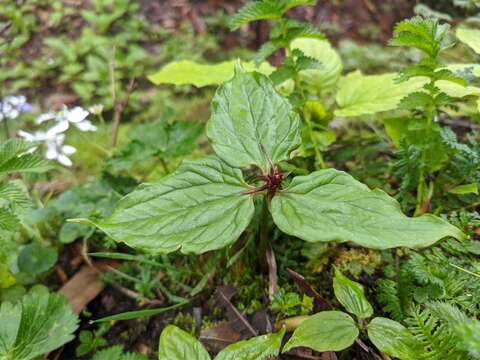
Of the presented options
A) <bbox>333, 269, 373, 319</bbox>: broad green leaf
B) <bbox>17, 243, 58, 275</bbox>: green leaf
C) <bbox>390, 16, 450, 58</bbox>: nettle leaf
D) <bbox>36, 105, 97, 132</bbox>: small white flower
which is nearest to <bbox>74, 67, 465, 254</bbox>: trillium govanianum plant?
<bbox>333, 269, 373, 319</bbox>: broad green leaf

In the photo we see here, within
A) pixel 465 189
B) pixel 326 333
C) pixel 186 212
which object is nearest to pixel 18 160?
pixel 186 212

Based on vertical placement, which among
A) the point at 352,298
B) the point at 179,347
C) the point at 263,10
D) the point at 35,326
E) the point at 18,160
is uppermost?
the point at 263,10

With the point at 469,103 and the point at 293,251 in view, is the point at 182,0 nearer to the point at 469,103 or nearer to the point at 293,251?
the point at 469,103

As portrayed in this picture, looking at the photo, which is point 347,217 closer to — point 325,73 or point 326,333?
point 326,333

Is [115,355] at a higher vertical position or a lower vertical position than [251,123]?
lower

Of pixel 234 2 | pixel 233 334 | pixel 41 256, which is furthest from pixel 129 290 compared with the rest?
pixel 234 2

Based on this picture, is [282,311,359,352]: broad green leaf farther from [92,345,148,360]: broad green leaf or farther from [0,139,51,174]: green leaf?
[0,139,51,174]: green leaf

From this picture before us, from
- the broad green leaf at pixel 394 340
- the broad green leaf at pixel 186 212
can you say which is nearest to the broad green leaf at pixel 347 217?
the broad green leaf at pixel 186 212

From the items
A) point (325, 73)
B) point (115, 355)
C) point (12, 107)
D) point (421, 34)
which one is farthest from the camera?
point (12, 107)
